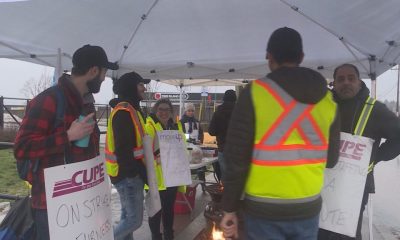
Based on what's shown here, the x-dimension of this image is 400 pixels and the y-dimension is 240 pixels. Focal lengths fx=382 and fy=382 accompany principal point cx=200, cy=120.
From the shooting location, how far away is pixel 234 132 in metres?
1.93

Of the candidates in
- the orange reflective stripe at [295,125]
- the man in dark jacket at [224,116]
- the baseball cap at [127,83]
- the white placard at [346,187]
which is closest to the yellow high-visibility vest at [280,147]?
the orange reflective stripe at [295,125]

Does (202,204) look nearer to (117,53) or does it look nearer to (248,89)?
(117,53)

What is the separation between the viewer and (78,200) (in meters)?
2.26

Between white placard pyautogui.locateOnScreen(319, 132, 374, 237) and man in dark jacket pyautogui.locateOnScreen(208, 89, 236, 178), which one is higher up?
man in dark jacket pyautogui.locateOnScreen(208, 89, 236, 178)

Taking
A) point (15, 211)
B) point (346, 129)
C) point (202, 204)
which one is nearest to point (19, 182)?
point (202, 204)

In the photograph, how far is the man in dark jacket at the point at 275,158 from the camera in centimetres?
190

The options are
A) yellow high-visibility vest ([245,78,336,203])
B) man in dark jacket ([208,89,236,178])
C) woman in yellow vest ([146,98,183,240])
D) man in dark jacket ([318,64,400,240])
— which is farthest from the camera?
man in dark jacket ([208,89,236,178])

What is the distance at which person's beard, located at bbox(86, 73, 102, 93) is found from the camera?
7.86ft

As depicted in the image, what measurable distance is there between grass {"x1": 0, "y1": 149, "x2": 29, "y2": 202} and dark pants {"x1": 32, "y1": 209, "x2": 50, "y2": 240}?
3.88m

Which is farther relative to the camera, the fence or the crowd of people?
the fence

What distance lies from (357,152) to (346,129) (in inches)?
8.1

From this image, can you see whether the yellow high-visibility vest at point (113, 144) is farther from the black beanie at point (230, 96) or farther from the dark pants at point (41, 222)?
the black beanie at point (230, 96)

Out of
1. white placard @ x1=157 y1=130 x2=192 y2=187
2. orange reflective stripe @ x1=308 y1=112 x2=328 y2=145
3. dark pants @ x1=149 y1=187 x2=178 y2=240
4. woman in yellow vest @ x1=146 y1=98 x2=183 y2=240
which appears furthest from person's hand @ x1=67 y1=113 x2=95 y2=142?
dark pants @ x1=149 y1=187 x2=178 y2=240

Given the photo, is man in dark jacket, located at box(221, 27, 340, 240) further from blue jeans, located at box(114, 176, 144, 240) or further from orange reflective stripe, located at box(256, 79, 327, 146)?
blue jeans, located at box(114, 176, 144, 240)
